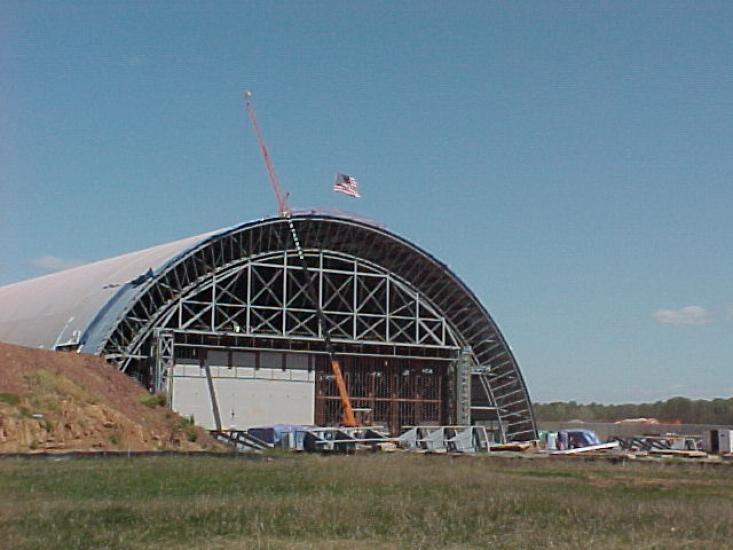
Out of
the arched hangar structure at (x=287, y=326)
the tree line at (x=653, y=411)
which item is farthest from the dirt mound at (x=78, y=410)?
the tree line at (x=653, y=411)

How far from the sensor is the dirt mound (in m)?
41.1

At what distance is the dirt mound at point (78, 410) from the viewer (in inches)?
1618

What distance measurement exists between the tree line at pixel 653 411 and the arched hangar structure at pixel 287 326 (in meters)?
75.3

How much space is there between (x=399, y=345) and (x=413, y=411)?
18.6ft

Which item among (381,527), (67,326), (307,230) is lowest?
(381,527)

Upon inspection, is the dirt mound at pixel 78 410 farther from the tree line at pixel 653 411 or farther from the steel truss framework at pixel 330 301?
the tree line at pixel 653 411

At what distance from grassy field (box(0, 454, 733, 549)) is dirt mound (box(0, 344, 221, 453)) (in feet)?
29.7

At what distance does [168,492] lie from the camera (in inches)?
938

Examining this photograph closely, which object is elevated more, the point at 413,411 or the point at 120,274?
the point at 120,274

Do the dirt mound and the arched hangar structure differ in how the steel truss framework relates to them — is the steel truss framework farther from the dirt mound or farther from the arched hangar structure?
the dirt mound

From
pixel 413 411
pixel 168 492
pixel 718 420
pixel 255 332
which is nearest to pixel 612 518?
pixel 168 492

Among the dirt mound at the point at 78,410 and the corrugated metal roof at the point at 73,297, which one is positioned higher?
the corrugated metal roof at the point at 73,297

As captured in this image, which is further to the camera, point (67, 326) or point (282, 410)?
point (282, 410)

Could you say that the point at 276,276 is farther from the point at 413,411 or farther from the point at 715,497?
the point at 715,497
